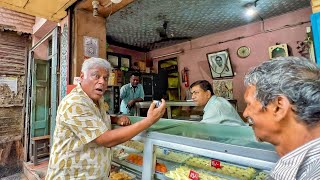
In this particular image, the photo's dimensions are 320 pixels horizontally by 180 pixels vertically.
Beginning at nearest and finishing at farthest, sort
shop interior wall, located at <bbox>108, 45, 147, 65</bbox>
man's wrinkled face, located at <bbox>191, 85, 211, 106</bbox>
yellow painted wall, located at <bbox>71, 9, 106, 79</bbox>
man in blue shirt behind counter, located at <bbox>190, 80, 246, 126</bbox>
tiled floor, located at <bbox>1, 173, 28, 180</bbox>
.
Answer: man in blue shirt behind counter, located at <bbox>190, 80, 246, 126</bbox>, yellow painted wall, located at <bbox>71, 9, 106, 79</bbox>, man's wrinkled face, located at <bbox>191, 85, 211, 106</bbox>, tiled floor, located at <bbox>1, 173, 28, 180</bbox>, shop interior wall, located at <bbox>108, 45, 147, 65</bbox>

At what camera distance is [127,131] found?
1.44 meters

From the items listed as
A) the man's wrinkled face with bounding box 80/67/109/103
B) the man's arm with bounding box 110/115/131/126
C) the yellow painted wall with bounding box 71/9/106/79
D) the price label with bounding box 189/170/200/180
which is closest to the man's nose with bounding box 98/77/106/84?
A: the man's wrinkled face with bounding box 80/67/109/103

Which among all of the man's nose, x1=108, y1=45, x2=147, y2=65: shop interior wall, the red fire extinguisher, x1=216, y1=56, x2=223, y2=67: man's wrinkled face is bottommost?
the man's nose

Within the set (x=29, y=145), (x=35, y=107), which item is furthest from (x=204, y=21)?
(x=29, y=145)

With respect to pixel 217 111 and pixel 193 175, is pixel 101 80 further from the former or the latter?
pixel 217 111

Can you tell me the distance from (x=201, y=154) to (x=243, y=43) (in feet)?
18.6

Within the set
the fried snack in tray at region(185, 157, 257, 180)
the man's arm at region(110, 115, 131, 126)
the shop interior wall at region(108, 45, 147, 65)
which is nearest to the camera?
the fried snack in tray at region(185, 157, 257, 180)

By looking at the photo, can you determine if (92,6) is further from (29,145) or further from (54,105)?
(29,145)

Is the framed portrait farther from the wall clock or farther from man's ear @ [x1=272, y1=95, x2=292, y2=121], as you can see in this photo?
man's ear @ [x1=272, y1=95, x2=292, y2=121]

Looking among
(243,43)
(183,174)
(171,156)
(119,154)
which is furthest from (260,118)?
(243,43)

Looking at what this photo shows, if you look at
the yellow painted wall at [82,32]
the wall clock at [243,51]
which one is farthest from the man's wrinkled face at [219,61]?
the yellow painted wall at [82,32]

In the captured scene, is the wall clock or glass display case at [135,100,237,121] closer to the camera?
glass display case at [135,100,237,121]

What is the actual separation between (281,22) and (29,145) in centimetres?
771

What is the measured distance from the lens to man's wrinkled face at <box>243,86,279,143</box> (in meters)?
0.83
